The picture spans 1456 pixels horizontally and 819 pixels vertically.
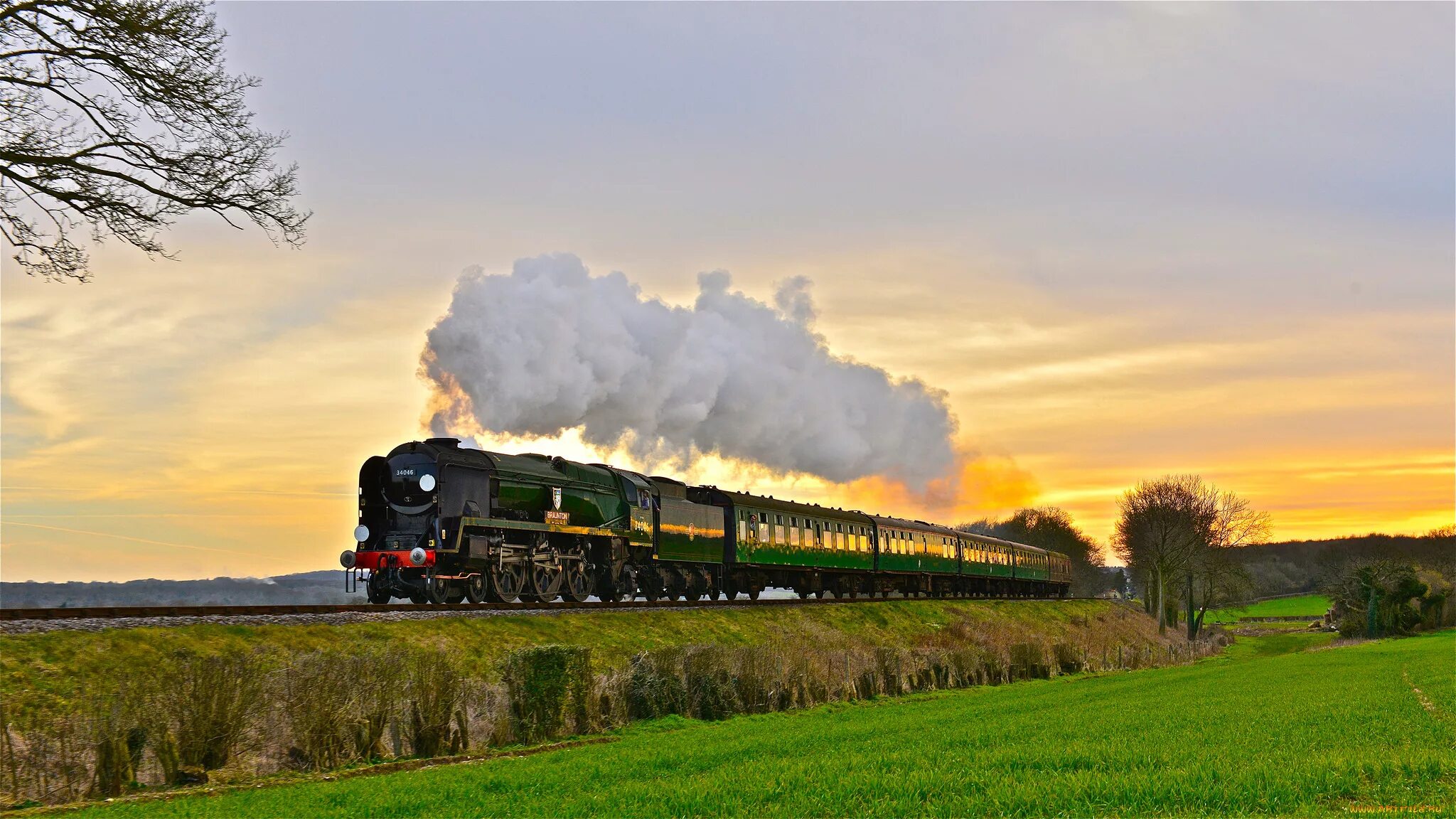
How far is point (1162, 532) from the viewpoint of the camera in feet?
295

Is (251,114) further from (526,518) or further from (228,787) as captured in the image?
(228,787)

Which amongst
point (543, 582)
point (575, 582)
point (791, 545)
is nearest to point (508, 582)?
point (543, 582)

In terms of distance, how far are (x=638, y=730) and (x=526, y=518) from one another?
436 inches

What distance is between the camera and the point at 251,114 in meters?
24.7

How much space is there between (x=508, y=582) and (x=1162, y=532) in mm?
70412

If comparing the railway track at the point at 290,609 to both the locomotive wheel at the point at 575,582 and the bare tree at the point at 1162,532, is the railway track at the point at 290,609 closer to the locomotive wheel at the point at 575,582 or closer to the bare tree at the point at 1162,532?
the locomotive wheel at the point at 575,582

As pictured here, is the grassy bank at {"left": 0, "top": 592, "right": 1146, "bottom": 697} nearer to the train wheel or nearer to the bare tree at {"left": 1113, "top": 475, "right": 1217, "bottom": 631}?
the train wheel

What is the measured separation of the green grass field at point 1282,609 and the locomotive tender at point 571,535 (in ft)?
308

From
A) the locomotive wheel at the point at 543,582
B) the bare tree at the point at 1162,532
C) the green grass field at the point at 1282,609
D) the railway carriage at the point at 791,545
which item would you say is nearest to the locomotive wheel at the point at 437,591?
the locomotive wheel at the point at 543,582

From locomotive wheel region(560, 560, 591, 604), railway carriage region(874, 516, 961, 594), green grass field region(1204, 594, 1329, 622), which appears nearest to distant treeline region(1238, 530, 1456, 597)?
green grass field region(1204, 594, 1329, 622)

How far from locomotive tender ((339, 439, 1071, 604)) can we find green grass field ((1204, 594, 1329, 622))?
9374 centimetres

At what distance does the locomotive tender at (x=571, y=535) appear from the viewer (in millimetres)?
29328

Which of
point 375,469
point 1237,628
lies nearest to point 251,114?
A: point 375,469

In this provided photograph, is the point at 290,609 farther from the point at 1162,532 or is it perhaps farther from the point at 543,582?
the point at 1162,532
